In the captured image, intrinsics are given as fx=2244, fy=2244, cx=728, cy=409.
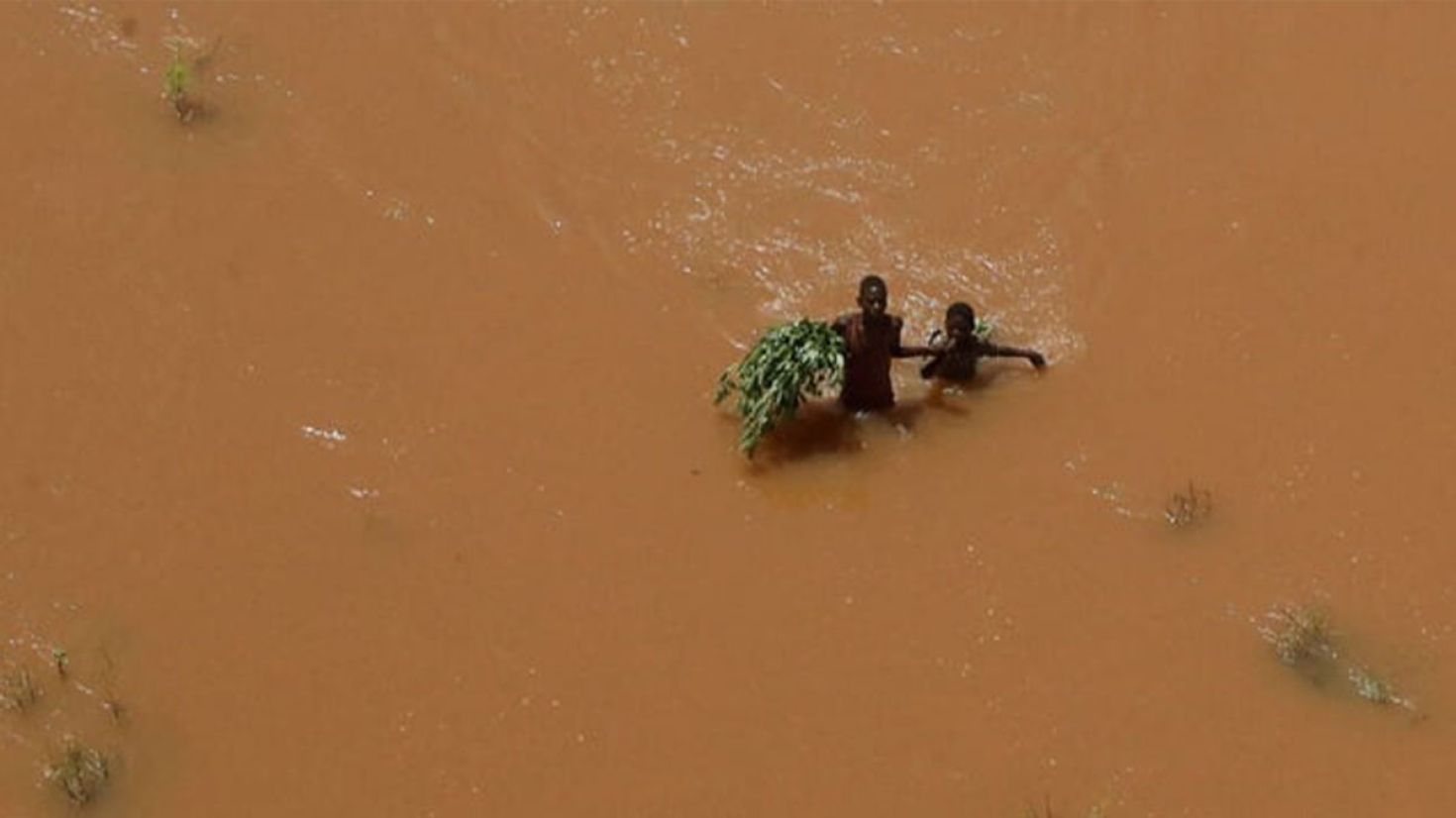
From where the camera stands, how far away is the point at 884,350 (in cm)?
800

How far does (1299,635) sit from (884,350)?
1734mm

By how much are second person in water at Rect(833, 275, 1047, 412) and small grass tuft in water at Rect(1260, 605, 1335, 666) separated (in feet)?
4.49

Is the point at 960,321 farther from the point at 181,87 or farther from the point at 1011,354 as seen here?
the point at 181,87

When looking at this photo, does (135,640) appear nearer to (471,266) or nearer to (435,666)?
(435,666)

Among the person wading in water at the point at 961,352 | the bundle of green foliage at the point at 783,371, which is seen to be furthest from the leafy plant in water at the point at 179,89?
the person wading in water at the point at 961,352

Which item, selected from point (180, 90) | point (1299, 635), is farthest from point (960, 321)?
point (180, 90)

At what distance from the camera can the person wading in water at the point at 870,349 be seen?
7.89 meters

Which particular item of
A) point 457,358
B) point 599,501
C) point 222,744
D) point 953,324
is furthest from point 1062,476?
point 222,744

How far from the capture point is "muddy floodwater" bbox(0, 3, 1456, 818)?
23.6 ft

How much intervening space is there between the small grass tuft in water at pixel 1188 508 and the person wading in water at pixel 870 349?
1.03m

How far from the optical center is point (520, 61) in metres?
9.77

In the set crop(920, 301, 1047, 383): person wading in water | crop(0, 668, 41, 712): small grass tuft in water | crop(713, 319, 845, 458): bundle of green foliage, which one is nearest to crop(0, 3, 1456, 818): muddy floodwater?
crop(0, 668, 41, 712): small grass tuft in water

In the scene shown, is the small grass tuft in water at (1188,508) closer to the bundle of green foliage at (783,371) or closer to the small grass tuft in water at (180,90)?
the bundle of green foliage at (783,371)

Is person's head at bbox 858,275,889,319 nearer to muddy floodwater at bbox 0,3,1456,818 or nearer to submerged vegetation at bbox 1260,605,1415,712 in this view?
muddy floodwater at bbox 0,3,1456,818
